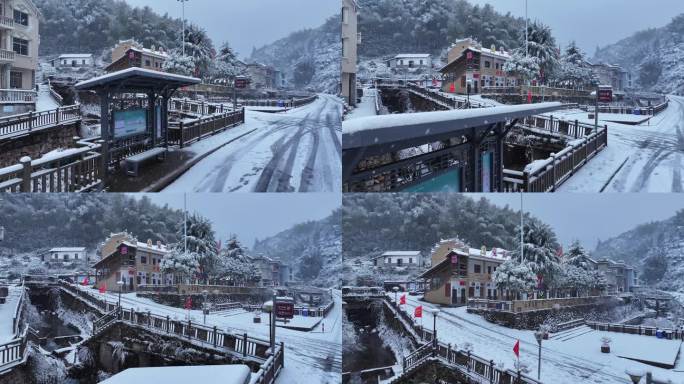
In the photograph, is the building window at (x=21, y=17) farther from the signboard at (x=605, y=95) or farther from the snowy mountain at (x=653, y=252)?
the snowy mountain at (x=653, y=252)

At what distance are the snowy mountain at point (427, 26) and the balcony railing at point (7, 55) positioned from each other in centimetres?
243

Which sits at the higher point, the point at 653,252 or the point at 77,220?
the point at 77,220

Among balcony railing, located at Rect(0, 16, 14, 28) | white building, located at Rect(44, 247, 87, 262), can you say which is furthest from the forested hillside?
balcony railing, located at Rect(0, 16, 14, 28)

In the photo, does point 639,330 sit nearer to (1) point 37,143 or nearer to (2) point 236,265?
(2) point 236,265

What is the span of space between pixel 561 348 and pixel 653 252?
3.47 feet

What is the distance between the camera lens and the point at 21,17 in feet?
14.8

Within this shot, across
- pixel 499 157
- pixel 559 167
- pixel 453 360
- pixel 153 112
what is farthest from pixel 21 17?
pixel 453 360

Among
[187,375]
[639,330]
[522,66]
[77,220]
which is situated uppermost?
[522,66]

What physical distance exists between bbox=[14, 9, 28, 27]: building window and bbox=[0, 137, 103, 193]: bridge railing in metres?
0.93

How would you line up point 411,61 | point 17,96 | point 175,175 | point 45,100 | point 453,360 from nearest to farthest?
point 17,96 → point 45,100 → point 175,175 → point 411,61 → point 453,360

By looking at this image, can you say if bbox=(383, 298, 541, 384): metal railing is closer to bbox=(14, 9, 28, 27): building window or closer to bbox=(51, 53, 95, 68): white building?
bbox=(51, 53, 95, 68): white building

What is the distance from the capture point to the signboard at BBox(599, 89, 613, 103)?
4762 millimetres

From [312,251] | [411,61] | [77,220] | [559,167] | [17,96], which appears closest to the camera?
[17,96]

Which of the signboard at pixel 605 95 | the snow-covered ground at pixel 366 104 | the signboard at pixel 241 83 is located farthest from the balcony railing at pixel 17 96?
the signboard at pixel 605 95
